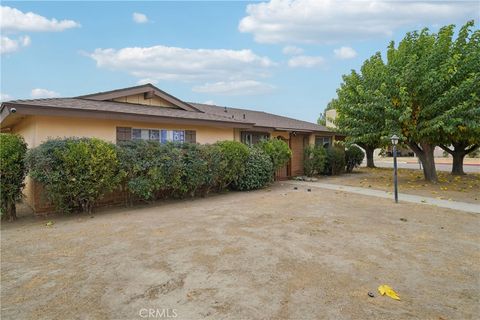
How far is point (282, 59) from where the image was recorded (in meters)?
19.7

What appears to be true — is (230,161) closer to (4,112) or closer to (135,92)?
(135,92)

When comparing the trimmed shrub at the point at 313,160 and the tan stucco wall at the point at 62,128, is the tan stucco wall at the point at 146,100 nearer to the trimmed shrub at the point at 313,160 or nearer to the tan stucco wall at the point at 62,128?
the tan stucco wall at the point at 62,128

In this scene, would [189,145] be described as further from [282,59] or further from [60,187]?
[282,59]

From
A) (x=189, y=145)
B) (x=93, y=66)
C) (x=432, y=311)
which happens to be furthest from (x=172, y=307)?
(x=93, y=66)

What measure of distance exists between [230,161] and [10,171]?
6.07 metres

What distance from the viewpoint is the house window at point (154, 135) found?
Result: 9227 mm

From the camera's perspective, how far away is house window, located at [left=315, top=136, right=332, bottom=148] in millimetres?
17844

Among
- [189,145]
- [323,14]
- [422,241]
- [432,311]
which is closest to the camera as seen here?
[432,311]

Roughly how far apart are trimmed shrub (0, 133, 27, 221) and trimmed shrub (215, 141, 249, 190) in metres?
5.33

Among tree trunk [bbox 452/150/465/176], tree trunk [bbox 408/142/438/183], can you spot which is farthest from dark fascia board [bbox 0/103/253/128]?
tree trunk [bbox 452/150/465/176]

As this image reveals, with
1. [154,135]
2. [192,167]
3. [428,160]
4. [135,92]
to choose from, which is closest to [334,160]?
[428,160]

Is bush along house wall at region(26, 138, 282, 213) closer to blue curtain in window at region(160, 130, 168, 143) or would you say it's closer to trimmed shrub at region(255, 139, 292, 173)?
blue curtain in window at region(160, 130, 168, 143)

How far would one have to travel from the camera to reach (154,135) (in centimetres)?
986

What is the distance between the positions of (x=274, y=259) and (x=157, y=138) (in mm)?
7061
